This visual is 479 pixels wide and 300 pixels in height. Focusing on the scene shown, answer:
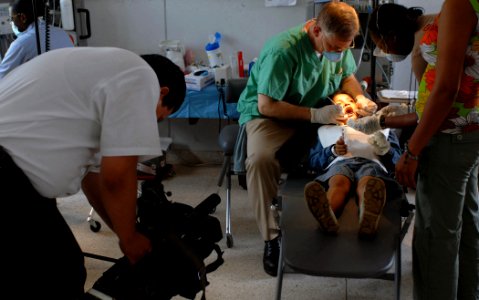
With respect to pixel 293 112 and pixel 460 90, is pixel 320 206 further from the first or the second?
pixel 293 112

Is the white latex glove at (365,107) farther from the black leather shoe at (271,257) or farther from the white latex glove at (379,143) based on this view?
the black leather shoe at (271,257)

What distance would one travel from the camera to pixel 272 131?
2461mm

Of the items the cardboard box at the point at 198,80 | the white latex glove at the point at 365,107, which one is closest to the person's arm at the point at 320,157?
the white latex glove at the point at 365,107

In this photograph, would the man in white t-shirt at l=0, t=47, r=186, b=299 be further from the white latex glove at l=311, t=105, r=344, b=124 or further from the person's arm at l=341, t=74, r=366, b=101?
the person's arm at l=341, t=74, r=366, b=101

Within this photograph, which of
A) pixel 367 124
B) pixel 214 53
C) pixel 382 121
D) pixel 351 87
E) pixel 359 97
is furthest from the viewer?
pixel 214 53

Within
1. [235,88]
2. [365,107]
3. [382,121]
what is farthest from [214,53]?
[382,121]

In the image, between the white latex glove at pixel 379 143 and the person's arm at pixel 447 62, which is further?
the white latex glove at pixel 379 143

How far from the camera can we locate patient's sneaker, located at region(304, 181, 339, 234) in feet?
5.85

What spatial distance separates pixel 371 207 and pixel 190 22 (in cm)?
231

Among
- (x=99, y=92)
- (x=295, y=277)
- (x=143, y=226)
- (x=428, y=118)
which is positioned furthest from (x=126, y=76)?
(x=295, y=277)

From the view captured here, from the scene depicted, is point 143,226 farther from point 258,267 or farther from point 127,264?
point 258,267

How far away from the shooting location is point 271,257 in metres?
2.37

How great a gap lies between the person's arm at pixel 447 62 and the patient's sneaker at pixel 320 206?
1.25 feet

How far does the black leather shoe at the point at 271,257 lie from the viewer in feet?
7.68
